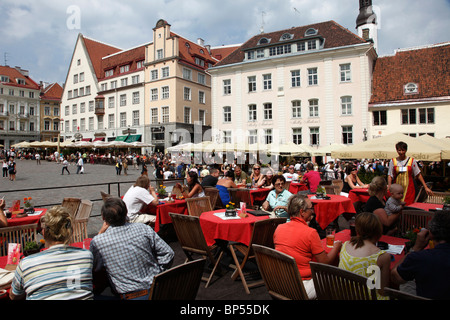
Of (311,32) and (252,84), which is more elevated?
(311,32)

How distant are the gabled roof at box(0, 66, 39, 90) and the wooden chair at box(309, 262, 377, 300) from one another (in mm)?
80026

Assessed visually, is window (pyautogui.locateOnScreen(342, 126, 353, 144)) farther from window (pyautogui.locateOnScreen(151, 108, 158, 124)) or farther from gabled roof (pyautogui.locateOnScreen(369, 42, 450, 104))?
window (pyautogui.locateOnScreen(151, 108, 158, 124))

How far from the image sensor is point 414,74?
1155 inches

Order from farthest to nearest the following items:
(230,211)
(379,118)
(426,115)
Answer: (379,118)
(426,115)
(230,211)

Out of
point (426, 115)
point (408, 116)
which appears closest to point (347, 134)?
point (408, 116)

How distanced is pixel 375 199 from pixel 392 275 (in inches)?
110

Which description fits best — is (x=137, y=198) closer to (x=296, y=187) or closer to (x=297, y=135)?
(x=296, y=187)

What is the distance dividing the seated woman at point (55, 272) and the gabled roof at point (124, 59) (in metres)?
48.1

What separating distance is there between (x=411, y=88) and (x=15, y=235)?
109 feet

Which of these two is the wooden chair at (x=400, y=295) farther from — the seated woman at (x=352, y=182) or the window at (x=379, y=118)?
the window at (x=379, y=118)

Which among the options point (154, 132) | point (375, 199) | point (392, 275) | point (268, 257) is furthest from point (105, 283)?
point (154, 132)

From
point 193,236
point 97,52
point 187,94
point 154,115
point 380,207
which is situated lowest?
point 193,236

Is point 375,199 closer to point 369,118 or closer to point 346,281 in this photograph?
point 346,281

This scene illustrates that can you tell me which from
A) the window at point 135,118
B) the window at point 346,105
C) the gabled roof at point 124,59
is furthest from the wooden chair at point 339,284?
the gabled roof at point 124,59
